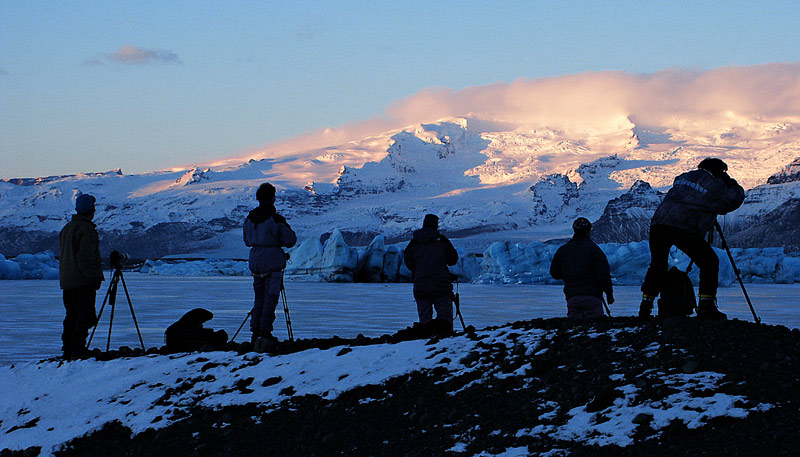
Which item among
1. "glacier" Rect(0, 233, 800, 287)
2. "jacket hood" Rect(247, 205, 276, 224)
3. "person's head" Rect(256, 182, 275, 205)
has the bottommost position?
"glacier" Rect(0, 233, 800, 287)

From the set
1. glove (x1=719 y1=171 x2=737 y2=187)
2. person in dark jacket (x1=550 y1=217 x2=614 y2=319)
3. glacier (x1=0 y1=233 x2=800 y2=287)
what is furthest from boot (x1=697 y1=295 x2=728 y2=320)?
glacier (x1=0 y1=233 x2=800 y2=287)

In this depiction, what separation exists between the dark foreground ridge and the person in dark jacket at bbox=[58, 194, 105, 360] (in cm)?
244

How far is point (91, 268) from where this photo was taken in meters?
8.35

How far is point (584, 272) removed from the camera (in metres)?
8.22

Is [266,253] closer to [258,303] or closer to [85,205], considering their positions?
[258,303]

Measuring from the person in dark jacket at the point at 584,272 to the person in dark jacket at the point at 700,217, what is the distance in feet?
3.00

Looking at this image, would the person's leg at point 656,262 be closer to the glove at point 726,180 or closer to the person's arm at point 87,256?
the glove at point 726,180

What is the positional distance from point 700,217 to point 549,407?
101 inches

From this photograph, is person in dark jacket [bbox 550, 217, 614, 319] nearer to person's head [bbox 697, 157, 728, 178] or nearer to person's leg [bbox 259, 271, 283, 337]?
person's head [bbox 697, 157, 728, 178]

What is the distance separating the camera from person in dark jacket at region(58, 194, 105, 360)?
833 centimetres

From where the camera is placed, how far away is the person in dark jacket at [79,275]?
833 centimetres

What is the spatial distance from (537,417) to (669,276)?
3005 mm

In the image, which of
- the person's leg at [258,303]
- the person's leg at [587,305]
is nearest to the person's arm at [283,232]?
the person's leg at [258,303]

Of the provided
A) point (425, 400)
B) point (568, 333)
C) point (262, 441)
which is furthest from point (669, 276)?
point (262, 441)
